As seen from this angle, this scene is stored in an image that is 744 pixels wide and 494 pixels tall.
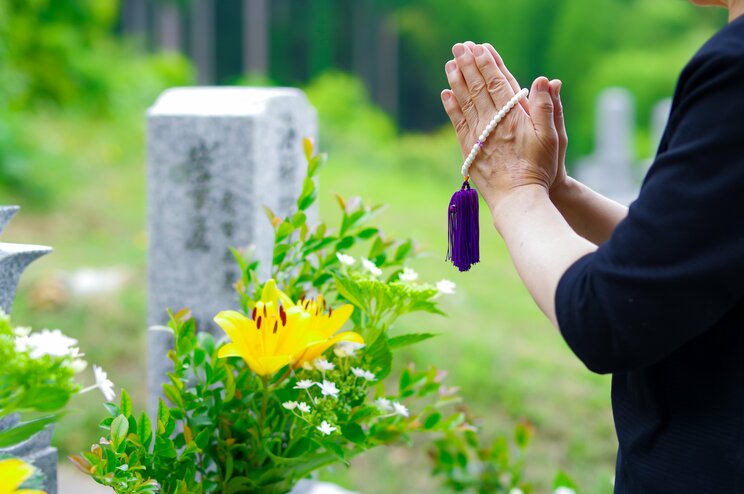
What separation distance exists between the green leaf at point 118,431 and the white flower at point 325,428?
247 millimetres

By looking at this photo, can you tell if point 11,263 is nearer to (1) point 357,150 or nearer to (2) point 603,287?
(2) point 603,287

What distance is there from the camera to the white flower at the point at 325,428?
1.14 metres

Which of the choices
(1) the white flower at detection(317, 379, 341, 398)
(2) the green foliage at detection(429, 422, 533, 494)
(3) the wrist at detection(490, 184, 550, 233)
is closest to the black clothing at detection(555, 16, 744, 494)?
(3) the wrist at detection(490, 184, 550, 233)

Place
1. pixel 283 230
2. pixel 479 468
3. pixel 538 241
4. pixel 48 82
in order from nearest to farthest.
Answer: pixel 538 241
pixel 283 230
pixel 479 468
pixel 48 82

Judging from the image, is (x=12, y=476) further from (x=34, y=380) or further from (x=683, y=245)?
(x=683, y=245)

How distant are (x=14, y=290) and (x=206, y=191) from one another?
30.5 inches

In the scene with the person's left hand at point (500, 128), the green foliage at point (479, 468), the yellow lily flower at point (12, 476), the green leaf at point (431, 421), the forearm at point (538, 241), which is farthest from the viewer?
the green foliage at point (479, 468)

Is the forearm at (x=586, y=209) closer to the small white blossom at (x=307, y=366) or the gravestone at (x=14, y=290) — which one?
the small white blossom at (x=307, y=366)

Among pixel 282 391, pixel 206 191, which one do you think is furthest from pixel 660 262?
pixel 206 191

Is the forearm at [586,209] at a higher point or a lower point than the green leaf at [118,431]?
higher

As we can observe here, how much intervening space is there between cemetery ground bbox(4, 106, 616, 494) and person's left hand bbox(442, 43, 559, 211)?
576 mm

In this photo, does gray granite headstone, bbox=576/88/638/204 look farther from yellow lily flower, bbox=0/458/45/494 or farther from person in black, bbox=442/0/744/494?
yellow lily flower, bbox=0/458/45/494

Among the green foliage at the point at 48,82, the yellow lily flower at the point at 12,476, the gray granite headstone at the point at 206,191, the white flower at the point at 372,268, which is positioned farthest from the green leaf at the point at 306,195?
the green foliage at the point at 48,82

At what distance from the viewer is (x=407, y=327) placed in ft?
14.0
